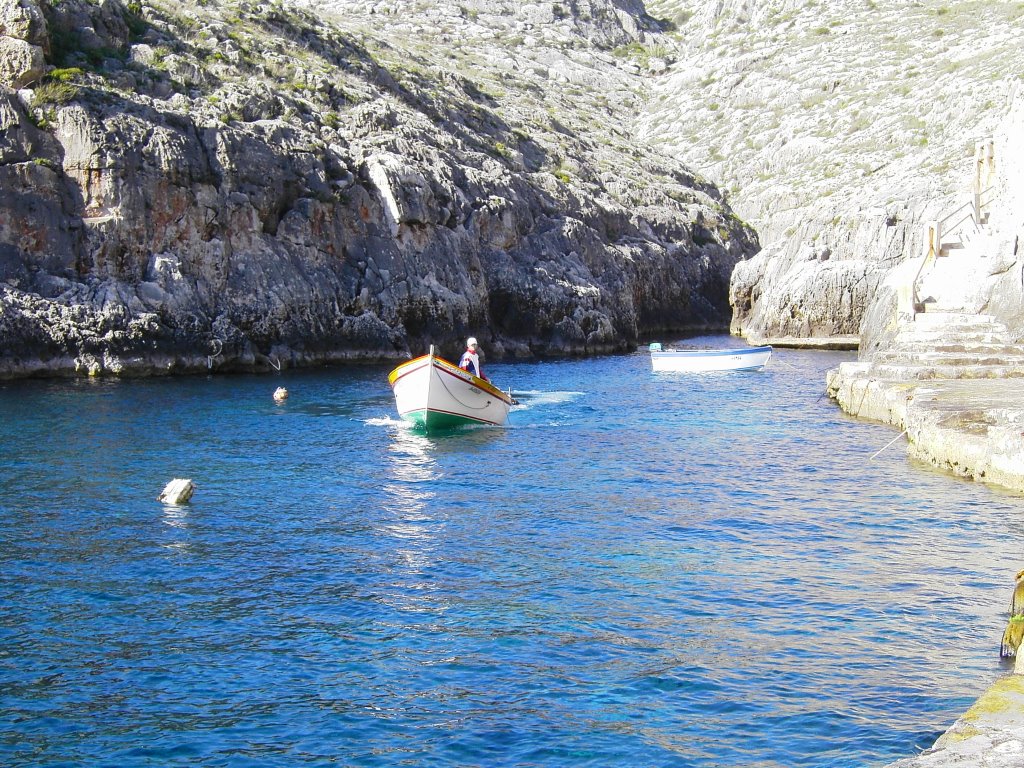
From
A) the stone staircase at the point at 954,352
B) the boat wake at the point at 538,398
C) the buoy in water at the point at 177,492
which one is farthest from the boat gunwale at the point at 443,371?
the stone staircase at the point at 954,352

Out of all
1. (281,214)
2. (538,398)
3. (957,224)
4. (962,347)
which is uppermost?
(281,214)

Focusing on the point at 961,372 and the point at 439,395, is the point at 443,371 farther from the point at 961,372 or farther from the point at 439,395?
the point at 961,372

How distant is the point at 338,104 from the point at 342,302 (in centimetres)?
1968

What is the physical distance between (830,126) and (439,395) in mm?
88369

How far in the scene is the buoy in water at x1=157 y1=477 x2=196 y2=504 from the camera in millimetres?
23375

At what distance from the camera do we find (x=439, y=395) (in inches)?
1407

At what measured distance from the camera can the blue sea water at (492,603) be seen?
1195 cm

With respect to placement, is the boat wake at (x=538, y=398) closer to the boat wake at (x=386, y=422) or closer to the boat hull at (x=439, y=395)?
the boat hull at (x=439, y=395)

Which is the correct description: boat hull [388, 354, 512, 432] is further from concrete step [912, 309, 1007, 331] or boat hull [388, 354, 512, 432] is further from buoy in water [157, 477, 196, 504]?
concrete step [912, 309, 1007, 331]

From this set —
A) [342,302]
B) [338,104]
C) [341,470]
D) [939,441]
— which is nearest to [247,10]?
[338,104]

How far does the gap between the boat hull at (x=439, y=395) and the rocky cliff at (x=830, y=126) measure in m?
41.6

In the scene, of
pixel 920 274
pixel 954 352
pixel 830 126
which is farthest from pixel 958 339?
pixel 830 126

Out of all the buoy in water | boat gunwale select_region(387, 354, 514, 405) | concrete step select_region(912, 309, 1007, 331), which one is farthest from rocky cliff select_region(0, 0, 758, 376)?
the buoy in water

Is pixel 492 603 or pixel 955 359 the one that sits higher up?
pixel 955 359
